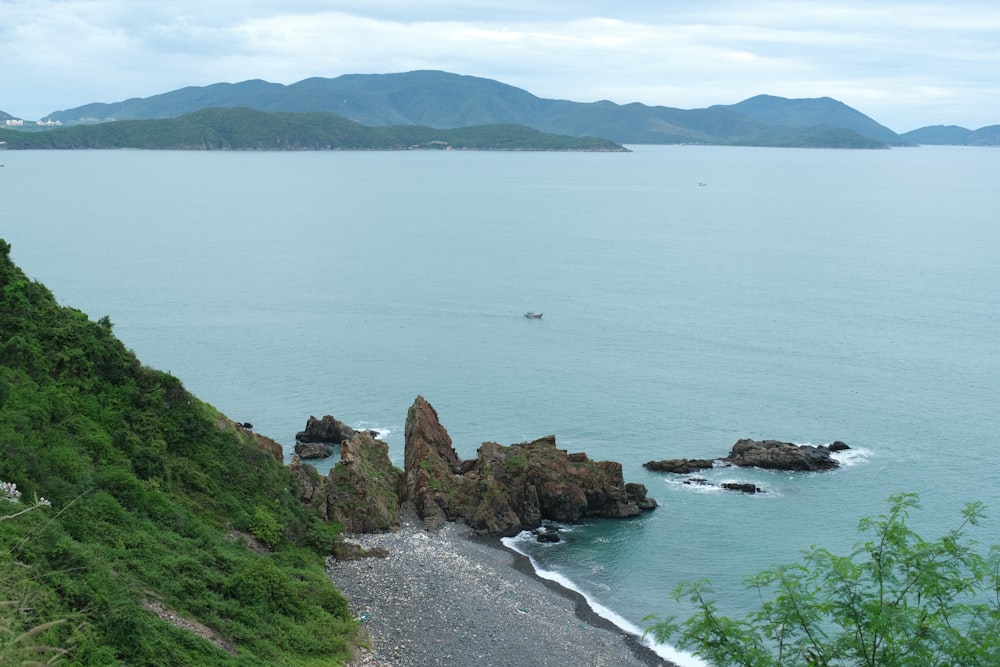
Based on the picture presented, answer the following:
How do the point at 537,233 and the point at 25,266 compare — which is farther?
the point at 537,233

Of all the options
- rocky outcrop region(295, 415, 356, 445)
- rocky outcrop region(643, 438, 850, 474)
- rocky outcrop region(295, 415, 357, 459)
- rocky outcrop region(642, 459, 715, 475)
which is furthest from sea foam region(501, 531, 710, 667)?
rocky outcrop region(295, 415, 356, 445)

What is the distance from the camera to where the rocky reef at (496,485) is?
53.7m

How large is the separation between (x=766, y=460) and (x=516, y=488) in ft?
60.0

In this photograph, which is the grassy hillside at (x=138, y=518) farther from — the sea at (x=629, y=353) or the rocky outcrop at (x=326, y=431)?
the rocky outcrop at (x=326, y=431)

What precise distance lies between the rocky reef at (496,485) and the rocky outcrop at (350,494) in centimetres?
12

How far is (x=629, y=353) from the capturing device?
89.5 m

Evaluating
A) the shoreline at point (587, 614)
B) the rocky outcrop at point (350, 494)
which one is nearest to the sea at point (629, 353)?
the shoreline at point (587, 614)

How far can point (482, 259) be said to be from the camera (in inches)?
5635

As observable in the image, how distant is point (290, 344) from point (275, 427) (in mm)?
24100

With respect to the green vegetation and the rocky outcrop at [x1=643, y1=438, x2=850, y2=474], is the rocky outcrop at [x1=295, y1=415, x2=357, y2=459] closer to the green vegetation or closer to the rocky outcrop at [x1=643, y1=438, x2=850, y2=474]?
the rocky outcrop at [x1=643, y1=438, x2=850, y2=474]

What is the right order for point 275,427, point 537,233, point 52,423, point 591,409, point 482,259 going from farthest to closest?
point 537,233 → point 482,259 → point 591,409 → point 275,427 → point 52,423

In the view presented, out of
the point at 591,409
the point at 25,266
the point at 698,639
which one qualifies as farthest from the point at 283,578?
the point at 25,266

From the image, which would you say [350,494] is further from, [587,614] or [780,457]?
[780,457]

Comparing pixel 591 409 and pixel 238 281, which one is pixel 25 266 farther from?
pixel 591 409
